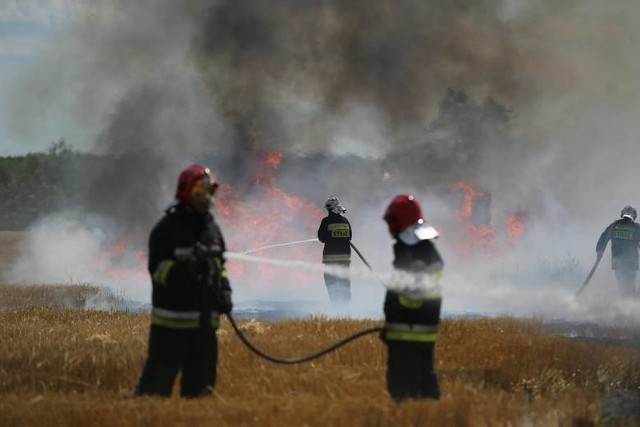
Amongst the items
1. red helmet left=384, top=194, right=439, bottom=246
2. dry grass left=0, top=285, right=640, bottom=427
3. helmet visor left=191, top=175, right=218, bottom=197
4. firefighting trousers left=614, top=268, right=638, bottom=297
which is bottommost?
dry grass left=0, top=285, right=640, bottom=427

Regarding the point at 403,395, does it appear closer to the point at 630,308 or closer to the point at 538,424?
the point at 538,424

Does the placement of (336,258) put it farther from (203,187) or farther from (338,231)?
(203,187)

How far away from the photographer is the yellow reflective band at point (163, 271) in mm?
8391

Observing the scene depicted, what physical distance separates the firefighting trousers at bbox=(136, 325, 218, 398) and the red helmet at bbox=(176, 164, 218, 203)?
3.78 feet

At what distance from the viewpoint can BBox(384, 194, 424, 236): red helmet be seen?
8.34 meters

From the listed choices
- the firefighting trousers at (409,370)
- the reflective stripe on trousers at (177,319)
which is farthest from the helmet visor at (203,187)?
the firefighting trousers at (409,370)

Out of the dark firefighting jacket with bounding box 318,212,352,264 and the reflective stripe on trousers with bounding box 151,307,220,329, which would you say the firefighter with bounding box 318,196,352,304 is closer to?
the dark firefighting jacket with bounding box 318,212,352,264

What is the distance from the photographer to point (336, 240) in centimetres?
1856

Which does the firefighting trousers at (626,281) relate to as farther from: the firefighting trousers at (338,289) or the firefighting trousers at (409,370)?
the firefighting trousers at (409,370)

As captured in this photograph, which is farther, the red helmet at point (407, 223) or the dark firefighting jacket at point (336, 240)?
the dark firefighting jacket at point (336, 240)

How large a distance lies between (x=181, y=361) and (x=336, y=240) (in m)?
10.0

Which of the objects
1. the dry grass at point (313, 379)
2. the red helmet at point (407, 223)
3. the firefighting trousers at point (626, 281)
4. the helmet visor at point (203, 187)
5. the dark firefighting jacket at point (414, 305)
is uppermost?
the firefighting trousers at point (626, 281)

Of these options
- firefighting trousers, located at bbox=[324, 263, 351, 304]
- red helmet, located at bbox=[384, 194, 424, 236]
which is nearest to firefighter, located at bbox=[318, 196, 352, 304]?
firefighting trousers, located at bbox=[324, 263, 351, 304]

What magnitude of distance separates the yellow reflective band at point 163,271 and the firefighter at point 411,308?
1852mm
